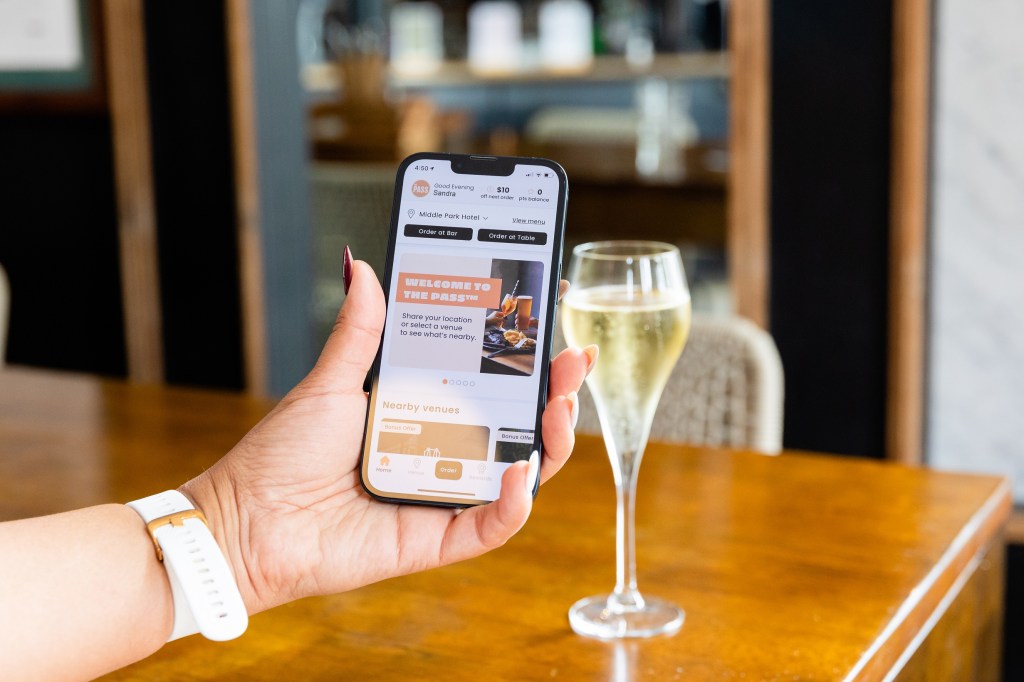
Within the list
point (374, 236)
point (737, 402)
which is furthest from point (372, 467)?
point (374, 236)

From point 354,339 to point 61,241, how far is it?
2.76 meters

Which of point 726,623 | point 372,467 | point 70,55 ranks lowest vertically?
point 726,623

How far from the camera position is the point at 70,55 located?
2996 mm

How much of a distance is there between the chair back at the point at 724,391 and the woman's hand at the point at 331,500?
633 mm

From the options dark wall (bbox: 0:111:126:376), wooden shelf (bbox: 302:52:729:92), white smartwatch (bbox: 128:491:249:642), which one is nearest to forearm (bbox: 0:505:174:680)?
white smartwatch (bbox: 128:491:249:642)

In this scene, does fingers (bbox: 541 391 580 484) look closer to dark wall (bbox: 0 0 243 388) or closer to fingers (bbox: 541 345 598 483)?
fingers (bbox: 541 345 598 483)

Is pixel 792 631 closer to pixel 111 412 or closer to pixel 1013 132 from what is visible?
pixel 111 412

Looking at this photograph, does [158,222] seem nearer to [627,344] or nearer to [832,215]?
[832,215]

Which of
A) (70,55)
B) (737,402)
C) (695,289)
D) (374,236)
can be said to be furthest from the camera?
(695,289)

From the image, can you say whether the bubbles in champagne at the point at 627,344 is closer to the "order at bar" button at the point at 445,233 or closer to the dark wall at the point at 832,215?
the "order at bar" button at the point at 445,233

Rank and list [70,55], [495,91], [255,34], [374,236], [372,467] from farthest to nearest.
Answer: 1. [495,91]
2. [374,236]
3. [70,55]
4. [255,34]
5. [372,467]

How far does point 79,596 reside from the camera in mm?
652

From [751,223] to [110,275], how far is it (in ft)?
6.10

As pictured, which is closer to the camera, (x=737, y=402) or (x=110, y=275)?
(x=737, y=402)
